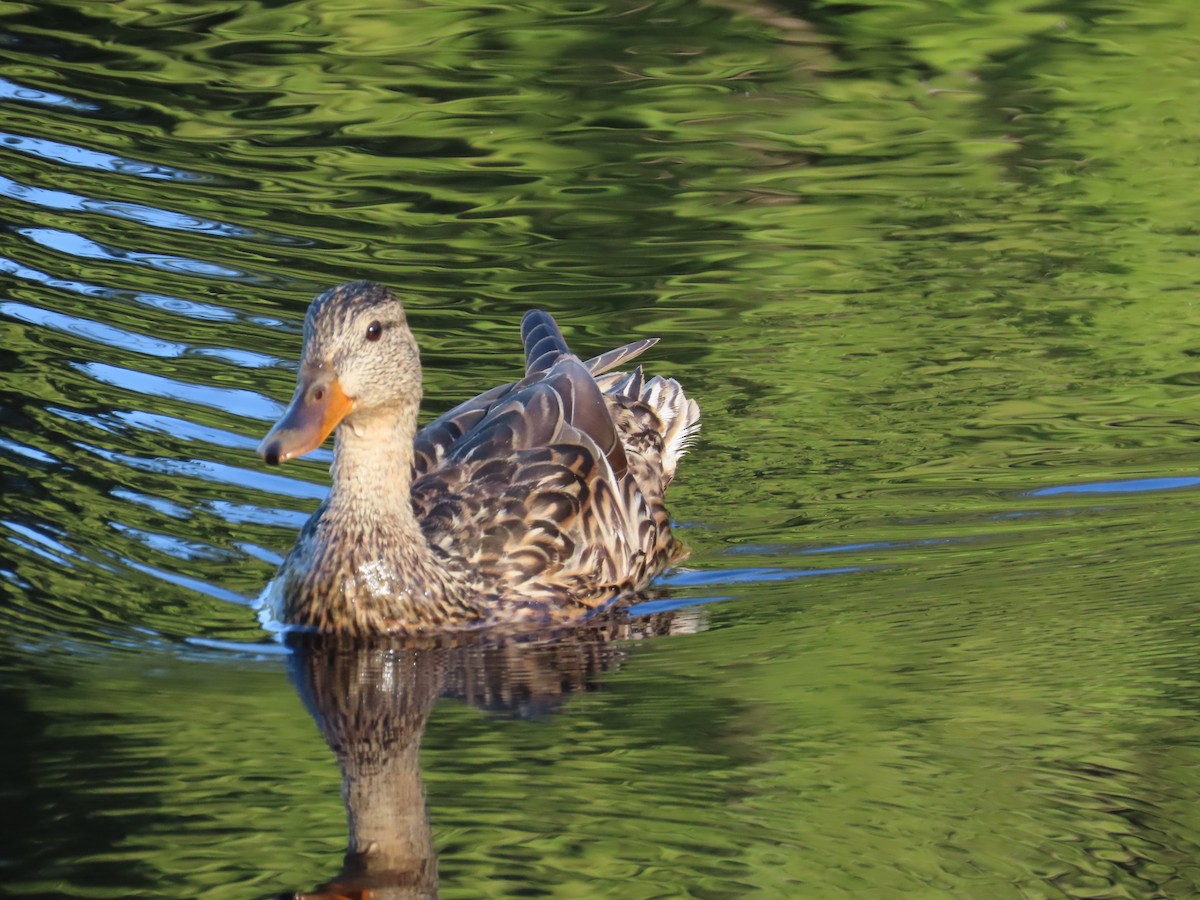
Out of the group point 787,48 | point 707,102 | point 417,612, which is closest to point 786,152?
point 707,102

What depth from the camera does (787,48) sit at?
15367mm

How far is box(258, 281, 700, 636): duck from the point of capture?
7.43 metres

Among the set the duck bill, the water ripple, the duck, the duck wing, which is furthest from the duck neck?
the water ripple

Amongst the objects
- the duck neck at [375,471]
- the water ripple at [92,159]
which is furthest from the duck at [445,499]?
the water ripple at [92,159]

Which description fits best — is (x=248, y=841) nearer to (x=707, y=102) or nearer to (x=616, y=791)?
(x=616, y=791)

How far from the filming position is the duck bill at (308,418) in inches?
274

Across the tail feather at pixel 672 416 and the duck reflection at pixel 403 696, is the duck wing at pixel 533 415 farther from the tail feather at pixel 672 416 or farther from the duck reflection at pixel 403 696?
the duck reflection at pixel 403 696

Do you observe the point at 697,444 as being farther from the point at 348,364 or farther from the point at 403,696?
the point at 403,696

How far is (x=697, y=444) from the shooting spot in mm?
9656

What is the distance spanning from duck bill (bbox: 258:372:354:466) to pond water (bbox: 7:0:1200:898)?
74cm

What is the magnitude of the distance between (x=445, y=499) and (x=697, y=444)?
6.04 ft

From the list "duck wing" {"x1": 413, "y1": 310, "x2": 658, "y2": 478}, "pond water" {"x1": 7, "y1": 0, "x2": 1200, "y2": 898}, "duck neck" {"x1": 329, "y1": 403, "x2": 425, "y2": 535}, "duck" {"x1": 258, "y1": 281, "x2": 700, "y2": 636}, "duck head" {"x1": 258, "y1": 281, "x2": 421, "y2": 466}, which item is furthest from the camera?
"duck wing" {"x1": 413, "y1": 310, "x2": 658, "y2": 478}

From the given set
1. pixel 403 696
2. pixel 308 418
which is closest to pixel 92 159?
pixel 308 418

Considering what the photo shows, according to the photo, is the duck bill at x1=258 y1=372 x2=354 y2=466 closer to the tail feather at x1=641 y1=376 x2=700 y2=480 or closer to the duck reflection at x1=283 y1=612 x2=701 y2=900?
the duck reflection at x1=283 y1=612 x2=701 y2=900
